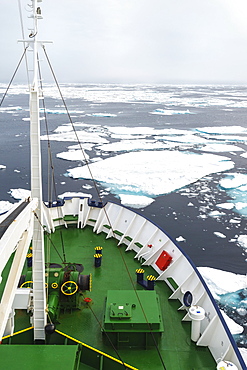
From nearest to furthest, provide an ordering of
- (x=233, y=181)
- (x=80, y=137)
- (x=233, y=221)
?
(x=233, y=221), (x=233, y=181), (x=80, y=137)

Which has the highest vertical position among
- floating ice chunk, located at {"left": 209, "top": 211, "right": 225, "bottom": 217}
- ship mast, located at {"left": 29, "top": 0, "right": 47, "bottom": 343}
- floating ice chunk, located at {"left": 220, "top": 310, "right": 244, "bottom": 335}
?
ship mast, located at {"left": 29, "top": 0, "right": 47, "bottom": 343}

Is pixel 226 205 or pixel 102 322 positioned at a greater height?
pixel 102 322

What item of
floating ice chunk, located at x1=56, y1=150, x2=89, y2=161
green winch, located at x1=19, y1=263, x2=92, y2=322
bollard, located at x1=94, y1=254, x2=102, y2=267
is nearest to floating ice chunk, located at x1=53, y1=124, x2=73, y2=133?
floating ice chunk, located at x1=56, y1=150, x2=89, y2=161

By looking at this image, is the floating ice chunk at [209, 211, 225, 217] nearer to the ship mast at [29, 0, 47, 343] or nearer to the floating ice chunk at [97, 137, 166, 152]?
the ship mast at [29, 0, 47, 343]

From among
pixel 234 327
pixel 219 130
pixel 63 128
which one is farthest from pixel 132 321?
pixel 219 130

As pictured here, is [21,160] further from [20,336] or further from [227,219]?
[20,336]

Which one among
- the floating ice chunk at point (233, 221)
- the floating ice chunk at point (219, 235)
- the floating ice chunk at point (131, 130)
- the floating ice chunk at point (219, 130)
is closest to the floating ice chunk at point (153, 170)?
the floating ice chunk at point (233, 221)

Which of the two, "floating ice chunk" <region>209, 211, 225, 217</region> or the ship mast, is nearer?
the ship mast

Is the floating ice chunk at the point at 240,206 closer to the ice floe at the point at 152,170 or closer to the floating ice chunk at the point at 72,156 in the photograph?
the ice floe at the point at 152,170

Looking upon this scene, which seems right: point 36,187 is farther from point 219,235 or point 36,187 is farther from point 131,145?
point 131,145
